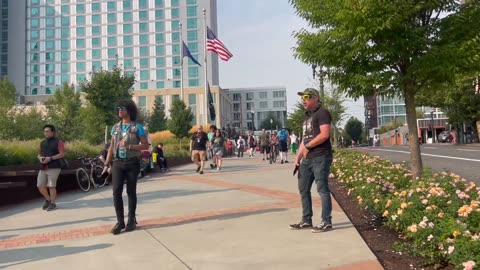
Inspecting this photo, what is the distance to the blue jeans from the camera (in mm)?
5773

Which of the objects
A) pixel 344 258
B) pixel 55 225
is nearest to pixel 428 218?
pixel 344 258

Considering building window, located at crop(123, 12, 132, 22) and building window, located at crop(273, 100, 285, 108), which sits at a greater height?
building window, located at crop(123, 12, 132, 22)

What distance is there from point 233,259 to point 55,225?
3.76 metres

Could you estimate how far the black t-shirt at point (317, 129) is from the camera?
5.81 metres

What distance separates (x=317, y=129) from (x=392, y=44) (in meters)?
2.10

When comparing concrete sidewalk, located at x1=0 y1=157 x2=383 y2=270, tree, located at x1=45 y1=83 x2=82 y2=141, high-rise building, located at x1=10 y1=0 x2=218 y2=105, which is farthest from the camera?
high-rise building, located at x1=10 y1=0 x2=218 y2=105

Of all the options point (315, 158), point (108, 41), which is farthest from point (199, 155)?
point (108, 41)

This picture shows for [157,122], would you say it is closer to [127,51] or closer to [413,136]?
[127,51]

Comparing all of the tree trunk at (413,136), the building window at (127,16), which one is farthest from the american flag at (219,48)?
the building window at (127,16)

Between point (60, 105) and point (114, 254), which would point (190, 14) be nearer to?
point (60, 105)

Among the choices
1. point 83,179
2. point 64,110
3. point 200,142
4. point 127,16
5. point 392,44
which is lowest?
point 83,179

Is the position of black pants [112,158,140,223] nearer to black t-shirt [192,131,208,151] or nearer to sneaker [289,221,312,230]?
sneaker [289,221,312,230]

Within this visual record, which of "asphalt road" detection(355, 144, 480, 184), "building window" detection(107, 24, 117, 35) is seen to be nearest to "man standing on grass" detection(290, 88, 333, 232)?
"asphalt road" detection(355, 144, 480, 184)

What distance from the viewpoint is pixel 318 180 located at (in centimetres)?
582
